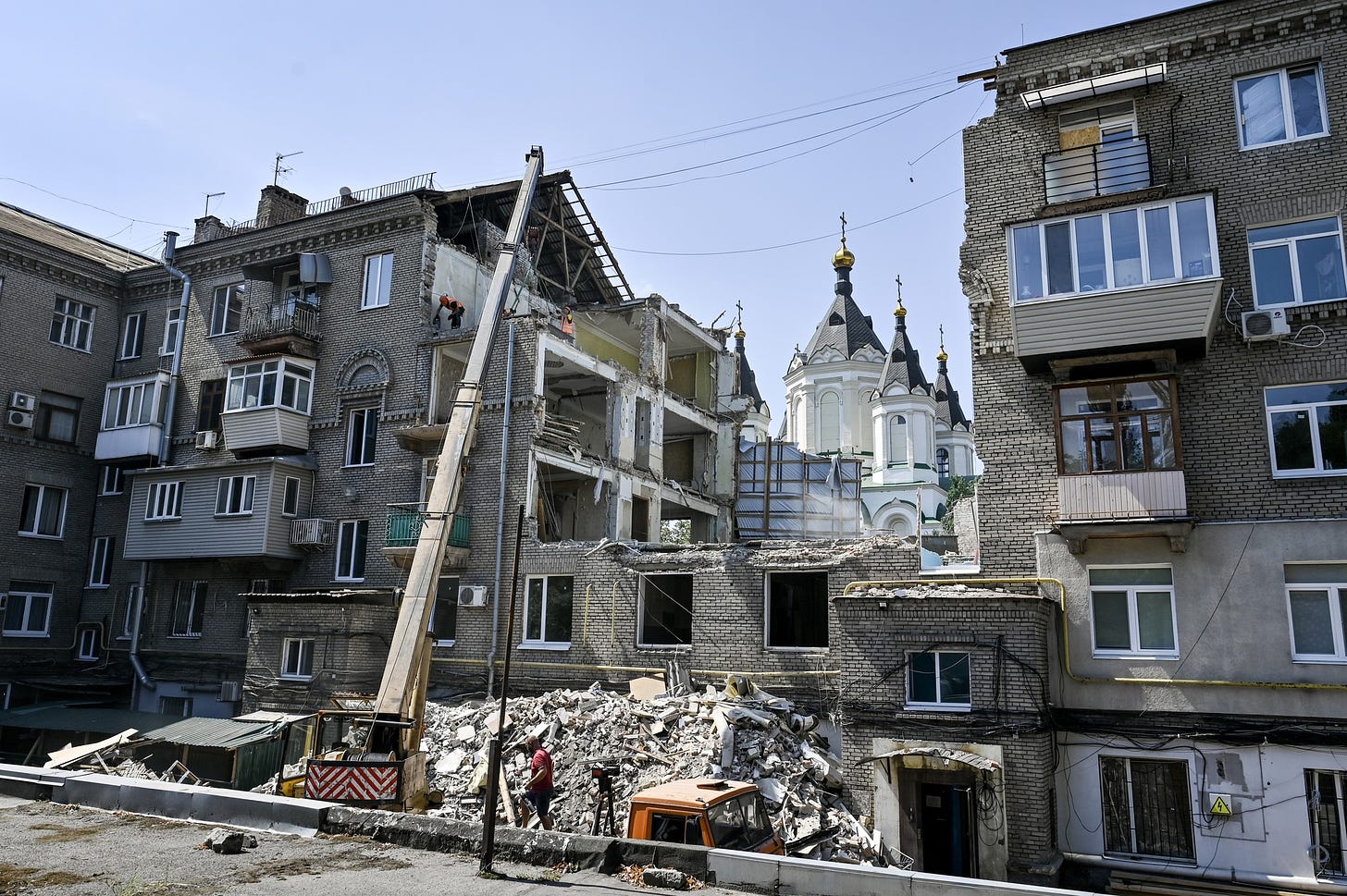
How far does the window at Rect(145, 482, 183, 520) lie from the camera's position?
98.8 ft

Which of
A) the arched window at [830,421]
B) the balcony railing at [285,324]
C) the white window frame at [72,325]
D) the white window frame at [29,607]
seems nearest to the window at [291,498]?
the balcony railing at [285,324]

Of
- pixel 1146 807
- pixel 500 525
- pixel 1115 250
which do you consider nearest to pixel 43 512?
pixel 500 525

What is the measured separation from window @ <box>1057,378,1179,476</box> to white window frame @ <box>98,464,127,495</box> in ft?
101

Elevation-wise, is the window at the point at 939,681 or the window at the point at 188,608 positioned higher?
the window at the point at 188,608

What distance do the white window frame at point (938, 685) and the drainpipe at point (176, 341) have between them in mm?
26155

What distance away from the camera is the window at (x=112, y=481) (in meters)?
33.8

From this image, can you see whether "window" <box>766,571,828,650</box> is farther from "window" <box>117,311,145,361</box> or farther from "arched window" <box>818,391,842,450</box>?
"arched window" <box>818,391,842,450</box>

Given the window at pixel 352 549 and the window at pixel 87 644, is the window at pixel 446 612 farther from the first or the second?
the window at pixel 87 644

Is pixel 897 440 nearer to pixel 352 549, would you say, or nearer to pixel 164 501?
pixel 352 549

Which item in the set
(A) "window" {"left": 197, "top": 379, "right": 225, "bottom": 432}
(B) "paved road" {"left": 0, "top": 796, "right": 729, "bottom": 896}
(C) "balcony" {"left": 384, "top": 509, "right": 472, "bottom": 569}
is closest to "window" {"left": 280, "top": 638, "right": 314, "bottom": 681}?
(C) "balcony" {"left": 384, "top": 509, "right": 472, "bottom": 569}

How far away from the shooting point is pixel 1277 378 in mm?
16766

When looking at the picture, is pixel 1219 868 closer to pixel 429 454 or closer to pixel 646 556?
pixel 646 556

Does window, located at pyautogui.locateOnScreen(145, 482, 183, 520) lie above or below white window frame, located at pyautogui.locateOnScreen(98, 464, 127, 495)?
below

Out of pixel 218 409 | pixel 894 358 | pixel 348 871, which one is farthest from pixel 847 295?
pixel 348 871
